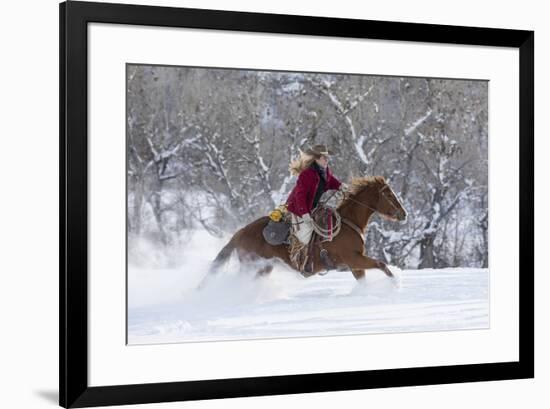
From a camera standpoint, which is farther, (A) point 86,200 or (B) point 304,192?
(B) point 304,192

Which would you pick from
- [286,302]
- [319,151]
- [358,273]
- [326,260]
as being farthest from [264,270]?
[319,151]

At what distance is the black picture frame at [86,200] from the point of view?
12.8ft

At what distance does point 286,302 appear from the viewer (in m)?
4.20

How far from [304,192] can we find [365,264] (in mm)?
437

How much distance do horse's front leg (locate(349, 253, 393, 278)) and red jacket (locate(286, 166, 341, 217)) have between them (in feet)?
1.02

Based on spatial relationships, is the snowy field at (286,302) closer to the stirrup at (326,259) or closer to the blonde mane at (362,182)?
the stirrup at (326,259)

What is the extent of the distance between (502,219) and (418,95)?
74 centimetres

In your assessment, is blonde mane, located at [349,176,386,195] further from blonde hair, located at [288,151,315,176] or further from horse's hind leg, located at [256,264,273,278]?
horse's hind leg, located at [256,264,273,278]

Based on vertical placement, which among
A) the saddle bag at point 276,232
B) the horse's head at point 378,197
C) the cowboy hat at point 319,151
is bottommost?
the saddle bag at point 276,232

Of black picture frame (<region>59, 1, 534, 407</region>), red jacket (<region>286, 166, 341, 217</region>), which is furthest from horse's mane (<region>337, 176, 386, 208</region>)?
black picture frame (<region>59, 1, 534, 407</region>)

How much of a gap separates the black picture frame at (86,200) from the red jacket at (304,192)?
62cm

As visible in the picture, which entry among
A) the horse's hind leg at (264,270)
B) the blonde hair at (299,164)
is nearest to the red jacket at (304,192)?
the blonde hair at (299,164)

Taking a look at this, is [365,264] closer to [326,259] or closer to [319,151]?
[326,259]

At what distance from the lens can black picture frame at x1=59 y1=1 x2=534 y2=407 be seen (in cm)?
391
